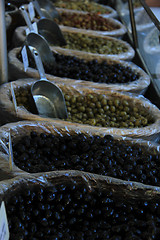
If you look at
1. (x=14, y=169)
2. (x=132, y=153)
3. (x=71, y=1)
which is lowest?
(x=132, y=153)

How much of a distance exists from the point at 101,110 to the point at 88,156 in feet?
2.14

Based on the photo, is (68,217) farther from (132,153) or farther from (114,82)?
(114,82)

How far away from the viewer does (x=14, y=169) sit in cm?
139

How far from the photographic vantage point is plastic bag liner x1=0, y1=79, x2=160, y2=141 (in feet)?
6.03

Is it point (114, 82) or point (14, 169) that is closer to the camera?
point (14, 169)

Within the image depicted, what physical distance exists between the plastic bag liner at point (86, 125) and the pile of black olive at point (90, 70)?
6.4 inches

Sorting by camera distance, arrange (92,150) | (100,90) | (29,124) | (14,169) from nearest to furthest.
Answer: (14,169)
(92,150)
(29,124)
(100,90)

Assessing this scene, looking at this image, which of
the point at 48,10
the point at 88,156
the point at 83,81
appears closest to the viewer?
the point at 88,156

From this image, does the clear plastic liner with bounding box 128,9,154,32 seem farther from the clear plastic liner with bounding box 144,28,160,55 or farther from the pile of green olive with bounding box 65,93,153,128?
the pile of green olive with bounding box 65,93,153,128

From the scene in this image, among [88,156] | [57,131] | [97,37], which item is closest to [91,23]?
[97,37]

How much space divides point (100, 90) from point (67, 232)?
1.27 meters

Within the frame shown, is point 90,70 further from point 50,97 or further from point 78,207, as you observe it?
point 78,207

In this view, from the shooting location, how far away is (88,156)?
5.09 ft

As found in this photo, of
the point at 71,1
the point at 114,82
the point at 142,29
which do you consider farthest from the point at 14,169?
the point at 71,1
